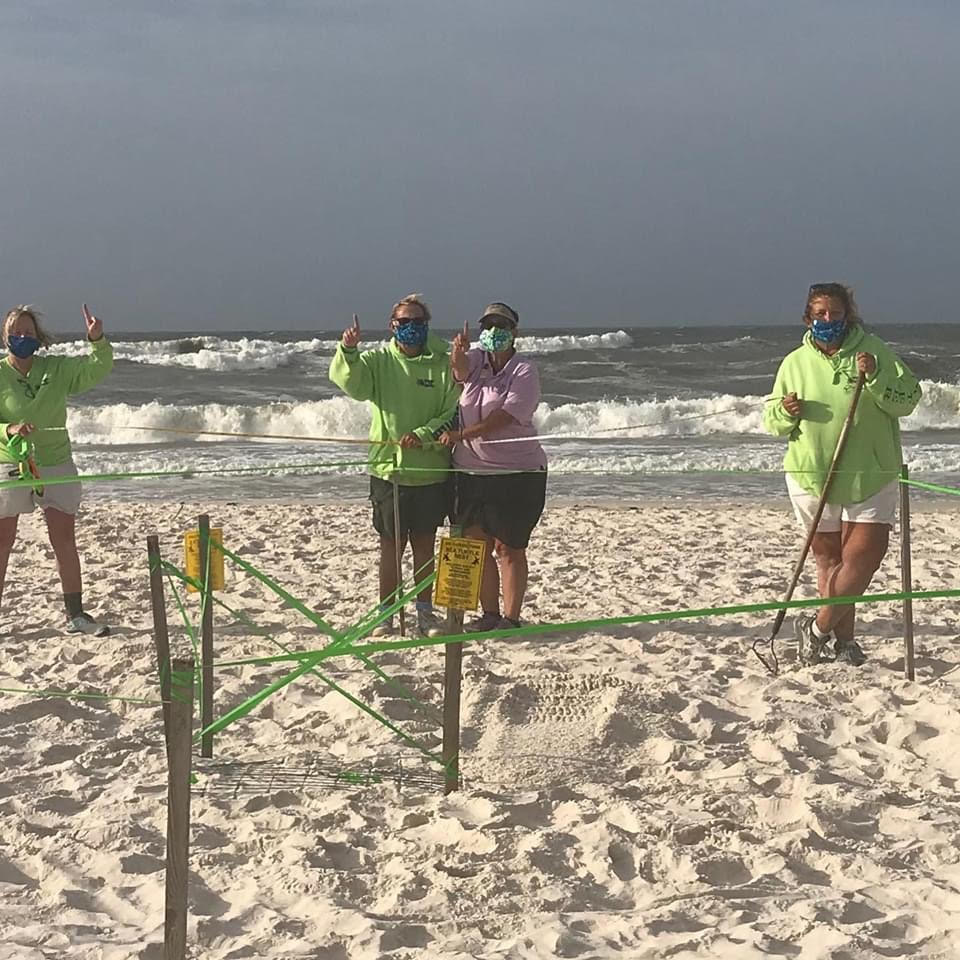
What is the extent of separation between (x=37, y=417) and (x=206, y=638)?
159 centimetres

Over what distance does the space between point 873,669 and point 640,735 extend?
4.05 feet

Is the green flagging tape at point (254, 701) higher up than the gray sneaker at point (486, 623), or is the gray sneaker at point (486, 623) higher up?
the green flagging tape at point (254, 701)

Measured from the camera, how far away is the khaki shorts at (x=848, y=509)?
178 inches

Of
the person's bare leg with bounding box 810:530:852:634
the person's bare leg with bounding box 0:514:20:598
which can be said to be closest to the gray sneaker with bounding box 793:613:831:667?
the person's bare leg with bounding box 810:530:852:634

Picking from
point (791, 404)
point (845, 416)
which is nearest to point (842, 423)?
point (845, 416)

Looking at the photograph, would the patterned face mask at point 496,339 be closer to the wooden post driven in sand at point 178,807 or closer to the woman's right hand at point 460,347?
the woman's right hand at point 460,347

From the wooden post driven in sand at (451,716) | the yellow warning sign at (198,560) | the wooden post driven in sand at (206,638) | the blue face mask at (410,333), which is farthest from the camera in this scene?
the blue face mask at (410,333)

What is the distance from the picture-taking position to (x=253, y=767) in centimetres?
383

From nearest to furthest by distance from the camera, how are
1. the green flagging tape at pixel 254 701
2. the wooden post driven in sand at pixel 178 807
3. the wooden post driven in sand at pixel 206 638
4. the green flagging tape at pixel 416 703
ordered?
1. the wooden post driven in sand at pixel 178 807
2. the green flagging tape at pixel 254 701
3. the wooden post driven in sand at pixel 206 638
4. the green flagging tape at pixel 416 703

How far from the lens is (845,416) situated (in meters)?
4.55

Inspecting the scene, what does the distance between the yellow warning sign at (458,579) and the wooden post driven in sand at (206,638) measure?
2.47 feet

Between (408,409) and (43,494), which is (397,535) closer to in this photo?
(408,409)

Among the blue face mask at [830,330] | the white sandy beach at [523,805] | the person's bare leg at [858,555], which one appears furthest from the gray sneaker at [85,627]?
the blue face mask at [830,330]

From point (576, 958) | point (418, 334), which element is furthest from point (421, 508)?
point (576, 958)
